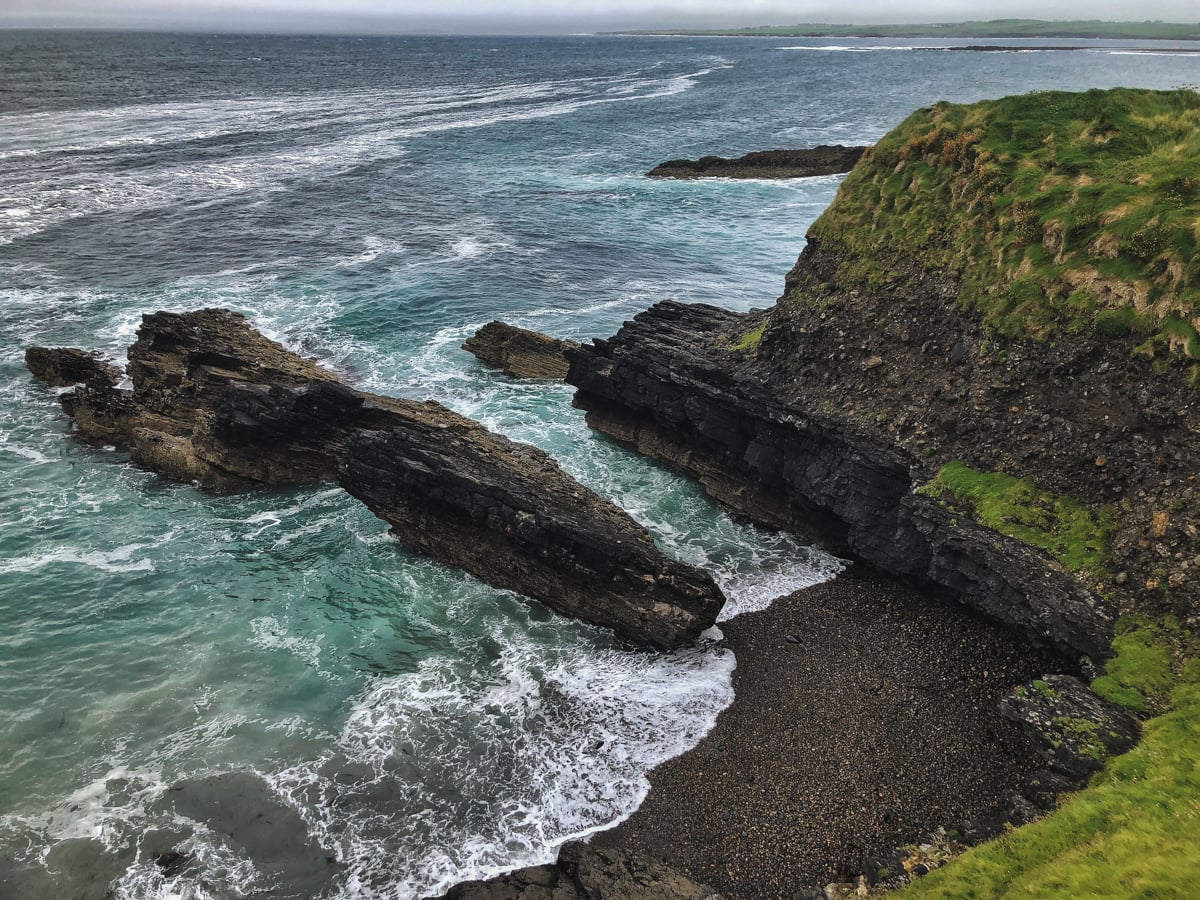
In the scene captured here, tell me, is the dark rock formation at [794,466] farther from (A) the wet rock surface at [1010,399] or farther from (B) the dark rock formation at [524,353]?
(B) the dark rock formation at [524,353]

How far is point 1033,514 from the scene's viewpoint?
20.4m

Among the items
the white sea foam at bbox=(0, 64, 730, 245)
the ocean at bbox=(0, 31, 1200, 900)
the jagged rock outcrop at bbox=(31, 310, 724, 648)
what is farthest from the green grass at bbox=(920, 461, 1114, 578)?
the white sea foam at bbox=(0, 64, 730, 245)

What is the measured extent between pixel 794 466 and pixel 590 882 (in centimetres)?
1659

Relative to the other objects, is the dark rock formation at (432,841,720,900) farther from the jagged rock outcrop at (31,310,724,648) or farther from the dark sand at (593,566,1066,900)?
the jagged rock outcrop at (31,310,724,648)

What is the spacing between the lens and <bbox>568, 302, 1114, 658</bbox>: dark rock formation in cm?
1966

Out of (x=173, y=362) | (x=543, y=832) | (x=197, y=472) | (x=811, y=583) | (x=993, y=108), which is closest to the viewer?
(x=543, y=832)

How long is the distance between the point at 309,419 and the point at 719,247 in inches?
1845

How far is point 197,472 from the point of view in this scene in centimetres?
3216

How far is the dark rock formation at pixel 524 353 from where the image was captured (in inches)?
1683

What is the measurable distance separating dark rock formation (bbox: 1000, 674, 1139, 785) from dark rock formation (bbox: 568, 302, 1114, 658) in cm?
169

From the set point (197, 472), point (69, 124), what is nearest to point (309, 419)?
point (197, 472)

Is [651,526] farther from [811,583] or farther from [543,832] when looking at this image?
[543,832]

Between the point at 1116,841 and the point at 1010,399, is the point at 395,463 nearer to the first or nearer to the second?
the point at 1010,399

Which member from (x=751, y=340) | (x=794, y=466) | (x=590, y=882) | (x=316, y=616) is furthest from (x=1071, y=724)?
(x=316, y=616)
